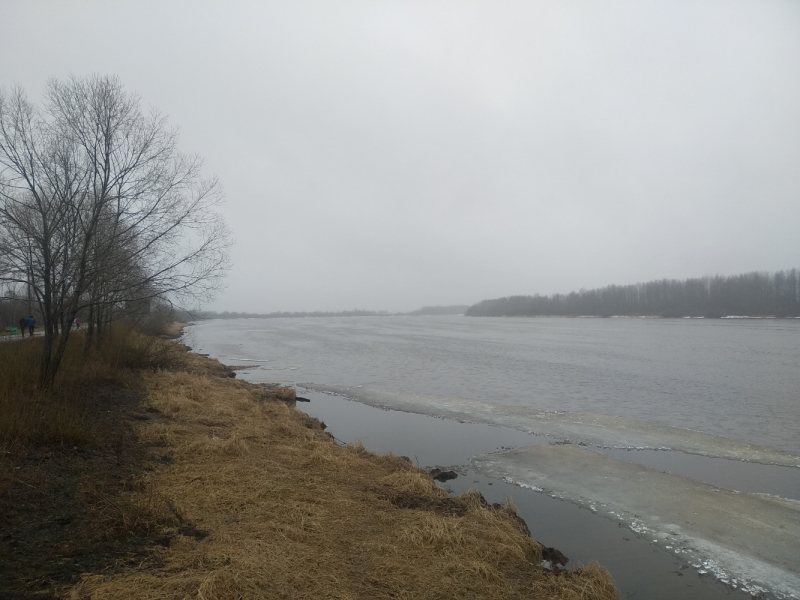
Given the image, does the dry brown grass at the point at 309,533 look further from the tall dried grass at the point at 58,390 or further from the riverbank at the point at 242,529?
the tall dried grass at the point at 58,390

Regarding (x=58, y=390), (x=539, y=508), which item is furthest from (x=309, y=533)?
(x=58, y=390)

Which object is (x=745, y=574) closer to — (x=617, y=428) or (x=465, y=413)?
(x=617, y=428)

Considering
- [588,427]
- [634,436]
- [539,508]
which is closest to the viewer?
[539,508]

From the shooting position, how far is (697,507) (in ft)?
28.7

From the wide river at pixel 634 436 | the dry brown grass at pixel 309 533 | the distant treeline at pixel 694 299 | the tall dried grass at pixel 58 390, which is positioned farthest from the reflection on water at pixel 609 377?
the distant treeline at pixel 694 299

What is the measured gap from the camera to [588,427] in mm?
14734

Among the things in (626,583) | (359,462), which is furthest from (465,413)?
(626,583)

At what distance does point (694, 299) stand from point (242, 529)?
127 m

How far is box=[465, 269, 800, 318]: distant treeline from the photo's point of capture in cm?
10025

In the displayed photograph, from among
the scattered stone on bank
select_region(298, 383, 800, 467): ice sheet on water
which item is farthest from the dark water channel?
select_region(298, 383, 800, 467): ice sheet on water

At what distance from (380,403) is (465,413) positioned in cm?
340

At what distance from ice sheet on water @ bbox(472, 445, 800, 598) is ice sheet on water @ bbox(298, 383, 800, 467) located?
198cm

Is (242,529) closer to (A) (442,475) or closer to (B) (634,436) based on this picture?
(A) (442,475)

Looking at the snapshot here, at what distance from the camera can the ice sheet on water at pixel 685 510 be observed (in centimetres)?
673
